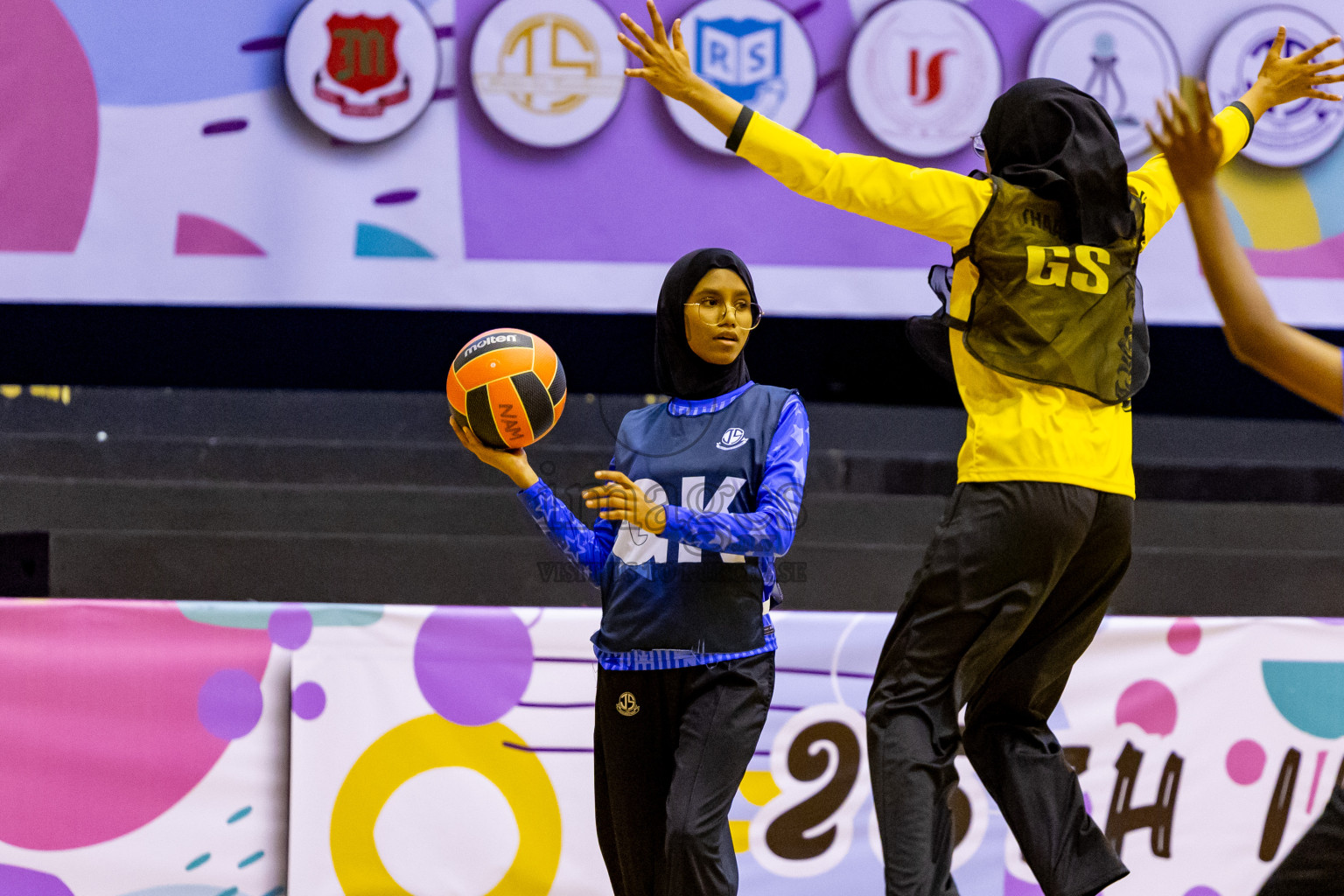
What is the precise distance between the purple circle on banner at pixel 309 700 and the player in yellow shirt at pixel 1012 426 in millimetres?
1926

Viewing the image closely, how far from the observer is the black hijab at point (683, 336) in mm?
2857

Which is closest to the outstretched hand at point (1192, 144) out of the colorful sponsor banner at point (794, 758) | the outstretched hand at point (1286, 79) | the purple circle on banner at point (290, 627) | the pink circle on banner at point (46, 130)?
the outstretched hand at point (1286, 79)

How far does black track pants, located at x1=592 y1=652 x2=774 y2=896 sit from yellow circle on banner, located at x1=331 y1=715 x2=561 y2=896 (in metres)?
1.05

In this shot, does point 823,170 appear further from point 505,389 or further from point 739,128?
point 505,389

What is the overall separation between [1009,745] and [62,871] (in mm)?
2885

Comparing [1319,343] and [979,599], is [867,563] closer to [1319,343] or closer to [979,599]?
[979,599]

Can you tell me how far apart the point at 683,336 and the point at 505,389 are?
443mm

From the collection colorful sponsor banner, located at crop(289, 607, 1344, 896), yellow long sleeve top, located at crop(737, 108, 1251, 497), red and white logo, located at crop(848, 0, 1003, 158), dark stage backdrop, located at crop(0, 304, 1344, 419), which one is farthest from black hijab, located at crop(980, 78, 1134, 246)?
dark stage backdrop, located at crop(0, 304, 1344, 419)

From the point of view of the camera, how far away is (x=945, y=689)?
8.41 ft

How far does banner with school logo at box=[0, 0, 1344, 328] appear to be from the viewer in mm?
4746

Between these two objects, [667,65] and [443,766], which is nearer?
[667,65]

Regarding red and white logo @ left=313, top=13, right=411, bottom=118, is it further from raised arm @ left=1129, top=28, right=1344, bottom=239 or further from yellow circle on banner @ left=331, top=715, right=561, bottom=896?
raised arm @ left=1129, top=28, right=1344, bottom=239

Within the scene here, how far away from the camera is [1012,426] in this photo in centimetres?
254

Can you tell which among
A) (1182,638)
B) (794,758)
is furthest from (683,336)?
(1182,638)
